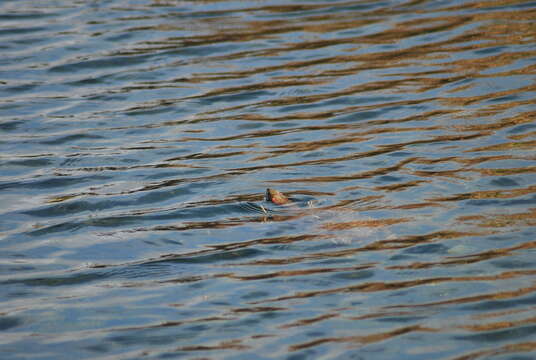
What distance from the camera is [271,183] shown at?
22.2ft

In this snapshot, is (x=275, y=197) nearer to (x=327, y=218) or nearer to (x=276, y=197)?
(x=276, y=197)

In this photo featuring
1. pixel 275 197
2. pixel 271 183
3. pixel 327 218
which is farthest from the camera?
pixel 271 183

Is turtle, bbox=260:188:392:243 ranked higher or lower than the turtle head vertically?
lower

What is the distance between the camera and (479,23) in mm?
10555

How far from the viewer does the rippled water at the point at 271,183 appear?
4.76 meters

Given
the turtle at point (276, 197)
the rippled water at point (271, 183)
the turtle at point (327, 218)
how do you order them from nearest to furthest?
the rippled water at point (271, 183) → the turtle at point (327, 218) → the turtle at point (276, 197)

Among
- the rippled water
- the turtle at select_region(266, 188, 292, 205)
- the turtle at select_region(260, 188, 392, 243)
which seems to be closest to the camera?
the rippled water

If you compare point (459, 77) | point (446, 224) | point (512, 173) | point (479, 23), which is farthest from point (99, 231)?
point (479, 23)

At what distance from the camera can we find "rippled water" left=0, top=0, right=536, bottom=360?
4.76 m

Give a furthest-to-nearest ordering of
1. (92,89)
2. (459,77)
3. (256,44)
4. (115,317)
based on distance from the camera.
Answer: (256,44), (92,89), (459,77), (115,317)

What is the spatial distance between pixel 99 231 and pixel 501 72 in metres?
4.94

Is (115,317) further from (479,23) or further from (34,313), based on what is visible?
(479,23)

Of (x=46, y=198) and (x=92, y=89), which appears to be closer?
(x=46, y=198)

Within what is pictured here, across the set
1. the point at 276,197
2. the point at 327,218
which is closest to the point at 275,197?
the point at 276,197
